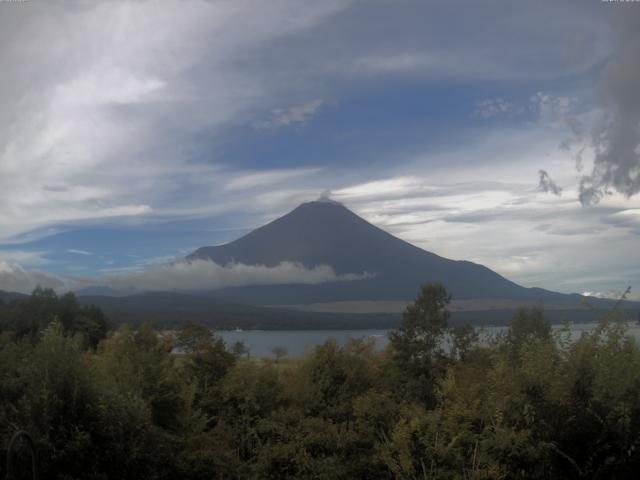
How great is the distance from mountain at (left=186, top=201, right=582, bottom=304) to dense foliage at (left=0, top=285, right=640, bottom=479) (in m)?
84.8

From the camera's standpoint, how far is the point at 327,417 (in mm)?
8898

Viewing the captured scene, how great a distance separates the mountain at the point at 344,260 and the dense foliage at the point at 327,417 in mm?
84791

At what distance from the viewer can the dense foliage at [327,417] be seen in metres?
6.47

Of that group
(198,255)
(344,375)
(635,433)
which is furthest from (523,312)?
(198,255)

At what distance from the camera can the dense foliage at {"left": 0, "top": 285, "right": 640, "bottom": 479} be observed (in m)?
6.47

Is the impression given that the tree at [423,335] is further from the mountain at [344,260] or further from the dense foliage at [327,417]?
the mountain at [344,260]

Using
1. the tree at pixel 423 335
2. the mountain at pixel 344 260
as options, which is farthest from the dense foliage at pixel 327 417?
the mountain at pixel 344 260

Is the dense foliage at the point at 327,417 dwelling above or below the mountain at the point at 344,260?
below

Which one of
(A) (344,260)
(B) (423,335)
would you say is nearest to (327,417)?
(B) (423,335)

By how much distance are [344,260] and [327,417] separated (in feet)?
361

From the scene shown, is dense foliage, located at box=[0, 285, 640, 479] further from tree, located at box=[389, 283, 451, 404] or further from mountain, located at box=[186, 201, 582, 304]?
mountain, located at box=[186, 201, 582, 304]

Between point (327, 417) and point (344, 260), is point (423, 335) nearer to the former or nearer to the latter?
point (327, 417)

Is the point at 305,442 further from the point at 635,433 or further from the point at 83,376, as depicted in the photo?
the point at 635,433

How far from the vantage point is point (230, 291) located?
119 meters
